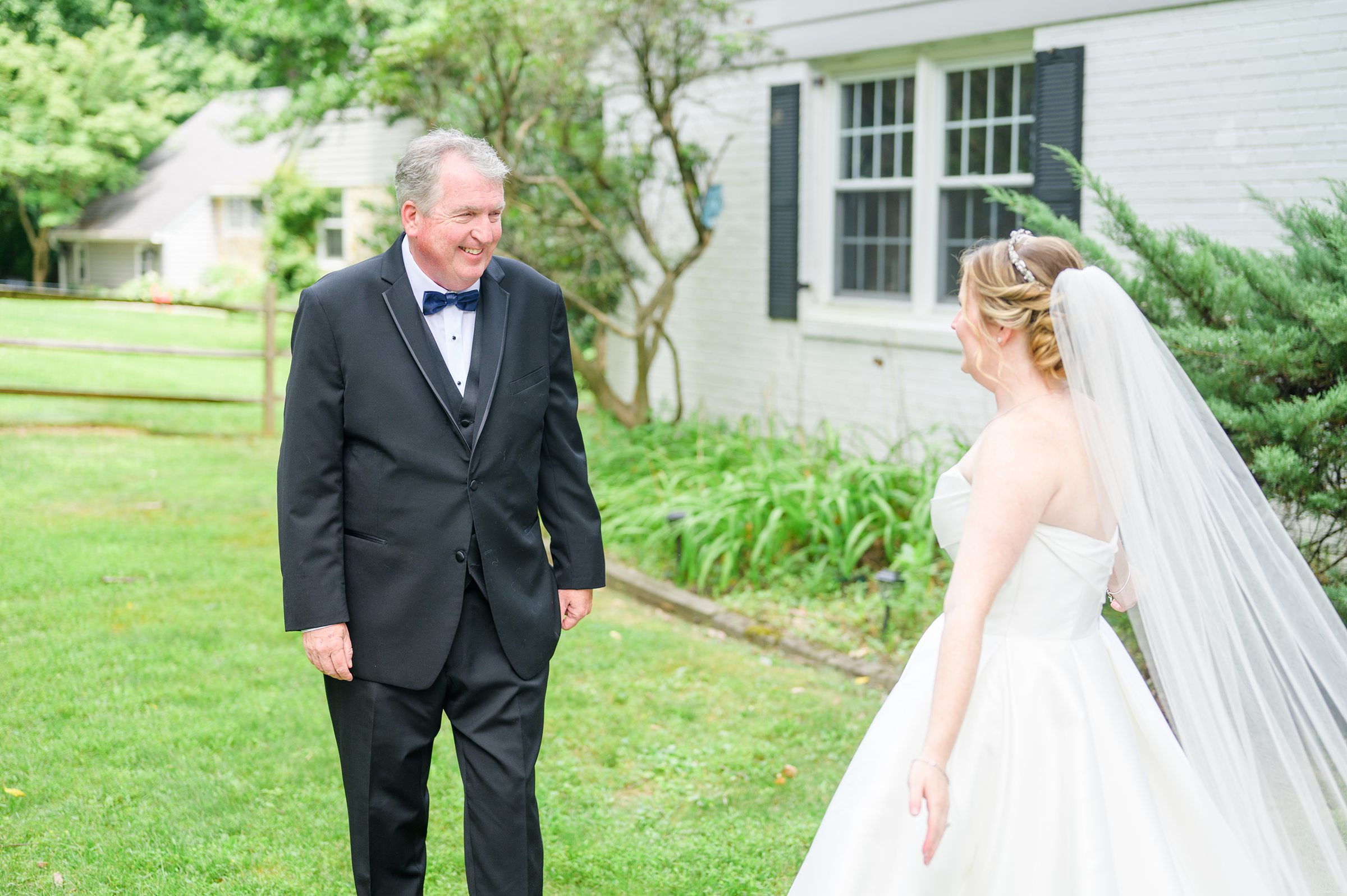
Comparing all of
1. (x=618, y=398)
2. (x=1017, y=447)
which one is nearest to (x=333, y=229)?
(x=618, y=398)

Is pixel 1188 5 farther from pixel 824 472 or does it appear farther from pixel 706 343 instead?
pixel 706 343

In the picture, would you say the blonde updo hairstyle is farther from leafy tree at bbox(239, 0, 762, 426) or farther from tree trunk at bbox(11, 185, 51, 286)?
tree trunk at bbox(11, 185, 51, 286)

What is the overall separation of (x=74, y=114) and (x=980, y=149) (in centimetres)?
2503

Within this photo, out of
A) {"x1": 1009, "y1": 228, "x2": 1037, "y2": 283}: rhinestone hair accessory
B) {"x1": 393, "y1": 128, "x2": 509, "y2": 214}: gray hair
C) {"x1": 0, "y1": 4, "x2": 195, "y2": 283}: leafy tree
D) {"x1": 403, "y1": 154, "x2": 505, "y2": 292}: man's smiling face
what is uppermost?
{"x1": 0, "y1": 4, "x2": 195, "y2": 283}: leafy tree

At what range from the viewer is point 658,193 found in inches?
422

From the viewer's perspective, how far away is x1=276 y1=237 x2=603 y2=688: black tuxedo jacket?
273cm

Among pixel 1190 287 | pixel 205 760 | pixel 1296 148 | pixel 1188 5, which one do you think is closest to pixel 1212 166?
pixel 1296 148

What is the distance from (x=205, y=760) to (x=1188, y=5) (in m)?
6.28

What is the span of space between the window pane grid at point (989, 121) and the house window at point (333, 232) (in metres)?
19.0

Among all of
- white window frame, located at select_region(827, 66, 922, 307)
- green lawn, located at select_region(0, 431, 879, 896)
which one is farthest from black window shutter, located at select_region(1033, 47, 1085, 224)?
green lawn, located at select_region(0, 431, 879, 896)

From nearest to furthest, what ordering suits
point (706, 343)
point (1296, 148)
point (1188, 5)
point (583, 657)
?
point (583, 657) → point (1296, 148) → point (1188, 5) → point (706, 343)

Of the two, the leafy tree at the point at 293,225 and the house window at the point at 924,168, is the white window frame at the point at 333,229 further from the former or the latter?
the house window at the point at 924,168

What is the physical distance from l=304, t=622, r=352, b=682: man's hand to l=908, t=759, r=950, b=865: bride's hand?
1.36 meters

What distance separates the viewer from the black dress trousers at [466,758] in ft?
9.25
